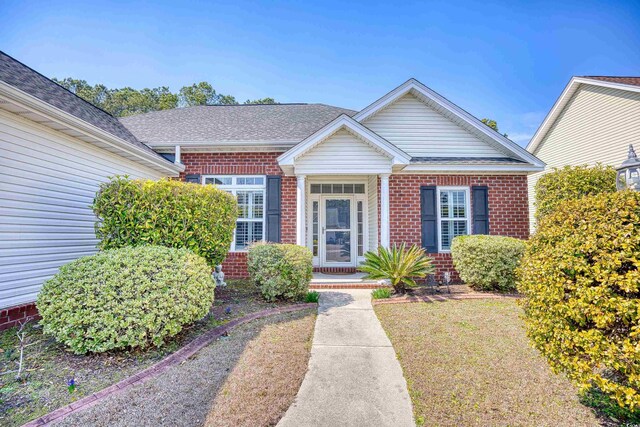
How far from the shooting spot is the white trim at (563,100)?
34.8 ft

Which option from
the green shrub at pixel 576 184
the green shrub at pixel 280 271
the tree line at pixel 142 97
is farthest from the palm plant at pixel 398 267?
the tree line at pixel 142 97

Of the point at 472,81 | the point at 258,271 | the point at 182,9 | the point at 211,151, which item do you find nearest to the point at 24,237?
the point at 258,271

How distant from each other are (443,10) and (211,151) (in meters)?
8.31

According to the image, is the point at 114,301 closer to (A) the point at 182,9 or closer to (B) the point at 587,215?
(B) the point at 587,215

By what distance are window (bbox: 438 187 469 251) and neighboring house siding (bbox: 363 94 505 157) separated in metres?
1.31

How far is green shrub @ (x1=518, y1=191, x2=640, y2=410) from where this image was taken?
218cm

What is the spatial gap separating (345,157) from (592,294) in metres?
5.86

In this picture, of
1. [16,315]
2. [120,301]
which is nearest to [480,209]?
[120,301]

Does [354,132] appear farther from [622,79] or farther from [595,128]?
[622,79]

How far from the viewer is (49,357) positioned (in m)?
3.54

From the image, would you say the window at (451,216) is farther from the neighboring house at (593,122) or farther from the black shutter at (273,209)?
the black shutter at (273,209)

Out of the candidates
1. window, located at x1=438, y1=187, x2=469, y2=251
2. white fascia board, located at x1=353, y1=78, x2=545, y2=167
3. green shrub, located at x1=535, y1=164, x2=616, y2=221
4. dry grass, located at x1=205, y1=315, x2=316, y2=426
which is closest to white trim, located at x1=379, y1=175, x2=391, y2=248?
window, located at x1=438, y1=187, x2=469, y2=251

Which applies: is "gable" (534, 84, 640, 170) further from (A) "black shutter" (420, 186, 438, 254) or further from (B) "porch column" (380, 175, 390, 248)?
(B) "porch column" (380, 175, 390, 248)

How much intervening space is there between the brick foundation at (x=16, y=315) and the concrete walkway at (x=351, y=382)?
14.7 feet
